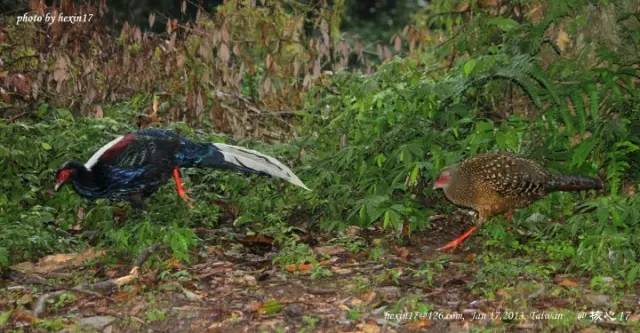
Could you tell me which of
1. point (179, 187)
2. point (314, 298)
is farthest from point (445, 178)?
point (179, 187)

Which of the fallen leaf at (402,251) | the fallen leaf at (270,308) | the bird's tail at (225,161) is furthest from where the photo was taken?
the bird's tail at (225,161)

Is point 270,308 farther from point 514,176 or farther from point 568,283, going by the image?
point 514,176

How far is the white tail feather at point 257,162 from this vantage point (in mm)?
5625

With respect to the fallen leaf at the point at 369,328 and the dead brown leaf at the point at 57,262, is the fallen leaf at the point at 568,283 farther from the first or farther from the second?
the dead brown leaf at the point at 57,262

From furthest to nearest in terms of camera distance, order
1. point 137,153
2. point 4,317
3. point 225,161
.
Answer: point 225,161
point 137,153
point 4,317

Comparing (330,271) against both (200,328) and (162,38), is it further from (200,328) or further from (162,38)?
(162,38)

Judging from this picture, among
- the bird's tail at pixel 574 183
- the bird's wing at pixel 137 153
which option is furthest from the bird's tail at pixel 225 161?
the bird's tail at pixel 574 183

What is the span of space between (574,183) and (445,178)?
0.85 meters

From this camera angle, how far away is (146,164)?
5500 millimetres

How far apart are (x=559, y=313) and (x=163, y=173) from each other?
10.1 ft

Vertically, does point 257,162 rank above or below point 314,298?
above

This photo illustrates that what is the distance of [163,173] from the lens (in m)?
5.61

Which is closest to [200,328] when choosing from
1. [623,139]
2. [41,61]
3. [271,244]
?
[271,244]

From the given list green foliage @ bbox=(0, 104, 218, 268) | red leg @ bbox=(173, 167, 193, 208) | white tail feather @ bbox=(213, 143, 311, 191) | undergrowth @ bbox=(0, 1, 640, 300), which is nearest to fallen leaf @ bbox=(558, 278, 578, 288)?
undergrowth @ bbox=(0, 1, 640, 300)
